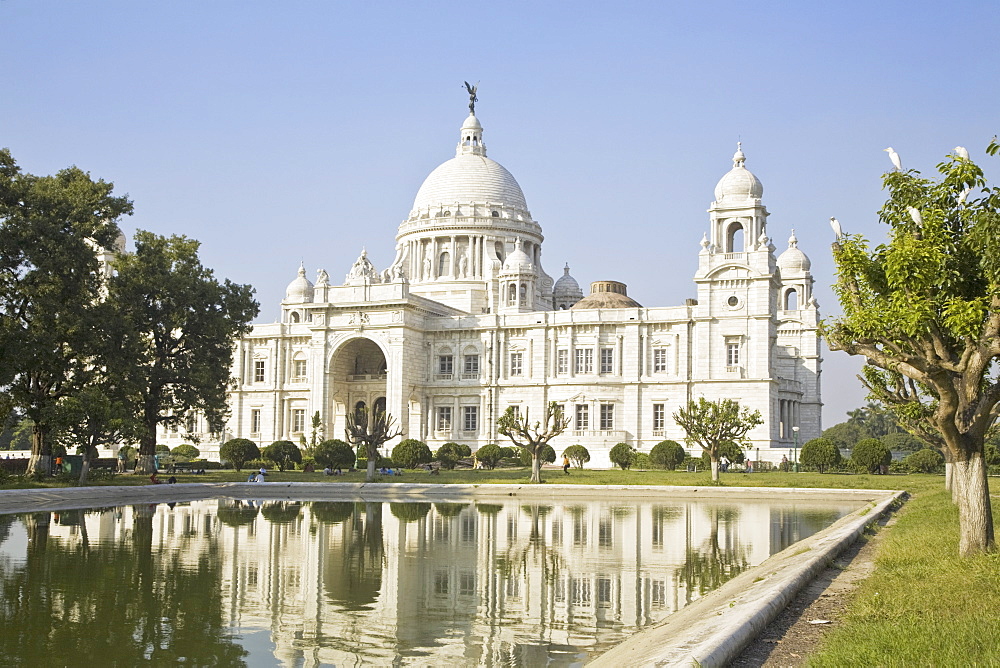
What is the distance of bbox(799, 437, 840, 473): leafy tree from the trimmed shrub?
1127cm

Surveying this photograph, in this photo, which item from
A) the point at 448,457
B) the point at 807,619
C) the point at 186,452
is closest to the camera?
the point at 807,619

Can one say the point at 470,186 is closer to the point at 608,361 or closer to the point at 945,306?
the point at 608,361

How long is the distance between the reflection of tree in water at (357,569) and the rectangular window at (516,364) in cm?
4404

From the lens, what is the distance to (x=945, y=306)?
15.1m

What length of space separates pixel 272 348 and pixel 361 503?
1680 inches

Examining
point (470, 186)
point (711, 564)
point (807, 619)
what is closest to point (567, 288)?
point (470, 186)

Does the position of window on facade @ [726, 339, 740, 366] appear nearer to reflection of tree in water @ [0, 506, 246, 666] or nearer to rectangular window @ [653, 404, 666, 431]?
rectangular window @ [653, 404, 666, 431]

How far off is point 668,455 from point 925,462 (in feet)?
42.1

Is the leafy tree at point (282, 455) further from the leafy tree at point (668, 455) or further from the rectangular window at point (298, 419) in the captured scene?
the leafy tree at point (668, 455)

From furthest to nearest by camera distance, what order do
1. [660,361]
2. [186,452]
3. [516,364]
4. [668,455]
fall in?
[186,452]
[516,364]
[660,361]
[668,455]

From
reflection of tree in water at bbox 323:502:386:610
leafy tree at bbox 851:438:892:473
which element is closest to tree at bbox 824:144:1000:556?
reflection of tree in water at bbox 323:502:386:610

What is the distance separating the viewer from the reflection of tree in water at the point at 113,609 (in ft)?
38.9

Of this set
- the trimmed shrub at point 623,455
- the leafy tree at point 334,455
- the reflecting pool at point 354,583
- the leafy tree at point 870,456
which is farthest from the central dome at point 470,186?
the reflecting pool at point 354,583

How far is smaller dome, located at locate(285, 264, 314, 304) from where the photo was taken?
292 feet
